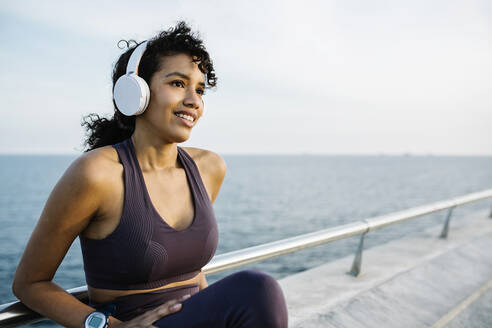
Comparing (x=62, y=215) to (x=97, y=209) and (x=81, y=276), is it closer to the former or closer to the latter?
(x=97, y=209)

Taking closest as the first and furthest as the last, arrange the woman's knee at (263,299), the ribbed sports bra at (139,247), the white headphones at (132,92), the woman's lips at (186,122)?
1. the woman's knee at (263,299)
2. the ribbed sports bra at (139,247)
3. the white headphones at (132,92)
4. the woman's lips at (186,122)

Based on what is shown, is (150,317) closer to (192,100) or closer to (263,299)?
(263,299)

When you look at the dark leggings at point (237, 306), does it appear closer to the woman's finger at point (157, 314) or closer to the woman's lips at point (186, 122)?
the woman's finger at point (157, 314)

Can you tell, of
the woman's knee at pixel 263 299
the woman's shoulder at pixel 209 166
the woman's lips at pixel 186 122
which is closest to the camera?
the woman's knee at pixel 263 299

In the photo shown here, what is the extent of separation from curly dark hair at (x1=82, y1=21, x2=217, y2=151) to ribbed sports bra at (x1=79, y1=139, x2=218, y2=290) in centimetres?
31

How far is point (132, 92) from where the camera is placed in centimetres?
163

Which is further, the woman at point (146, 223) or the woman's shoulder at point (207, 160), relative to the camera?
the woman's shoulder at point (207, 160)

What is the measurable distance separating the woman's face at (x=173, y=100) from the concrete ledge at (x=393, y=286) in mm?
1485

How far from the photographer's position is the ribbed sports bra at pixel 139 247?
148cm

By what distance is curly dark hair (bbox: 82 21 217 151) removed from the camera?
69.1 inches

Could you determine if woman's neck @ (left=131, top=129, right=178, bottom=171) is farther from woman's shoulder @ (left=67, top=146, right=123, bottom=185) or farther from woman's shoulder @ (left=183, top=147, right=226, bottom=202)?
woman's shoulder @ (left=183, top=147, right=226, bottom=202)

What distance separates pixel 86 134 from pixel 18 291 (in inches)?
35.1

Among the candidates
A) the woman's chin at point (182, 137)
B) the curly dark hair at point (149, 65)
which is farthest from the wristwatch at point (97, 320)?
the curly dark hair at point (149, 65)

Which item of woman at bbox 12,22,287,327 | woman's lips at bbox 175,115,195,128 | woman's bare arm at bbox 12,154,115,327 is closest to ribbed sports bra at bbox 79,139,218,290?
woman at bbox 12,22,287,327
